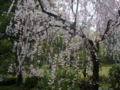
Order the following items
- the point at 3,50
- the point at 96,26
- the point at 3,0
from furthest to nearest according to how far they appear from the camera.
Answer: the point at 3,0, the point at 3,50, the point at 96,26

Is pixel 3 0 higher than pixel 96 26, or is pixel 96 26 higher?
pixel 3 0

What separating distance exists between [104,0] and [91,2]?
416 mm

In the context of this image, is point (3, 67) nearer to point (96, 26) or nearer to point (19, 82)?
point (19, 82)

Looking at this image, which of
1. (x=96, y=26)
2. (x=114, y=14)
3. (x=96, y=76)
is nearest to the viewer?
(x=114, y=14)

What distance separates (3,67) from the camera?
19.6ft

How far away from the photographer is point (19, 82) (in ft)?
20.4

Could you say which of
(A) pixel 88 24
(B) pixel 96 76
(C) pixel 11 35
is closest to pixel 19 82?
(C) pixel 11 35

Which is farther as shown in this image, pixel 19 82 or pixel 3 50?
pixel 19 82

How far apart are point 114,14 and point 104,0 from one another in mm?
538

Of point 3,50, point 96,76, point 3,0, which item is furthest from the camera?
point 3,0

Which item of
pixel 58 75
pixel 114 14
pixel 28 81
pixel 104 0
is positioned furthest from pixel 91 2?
pixel 28 81

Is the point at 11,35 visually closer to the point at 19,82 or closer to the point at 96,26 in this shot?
the point at 19,82

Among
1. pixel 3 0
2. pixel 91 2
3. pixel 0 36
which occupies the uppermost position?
pixel 3 0

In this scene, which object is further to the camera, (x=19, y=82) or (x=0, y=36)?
(x=19, y=82)
